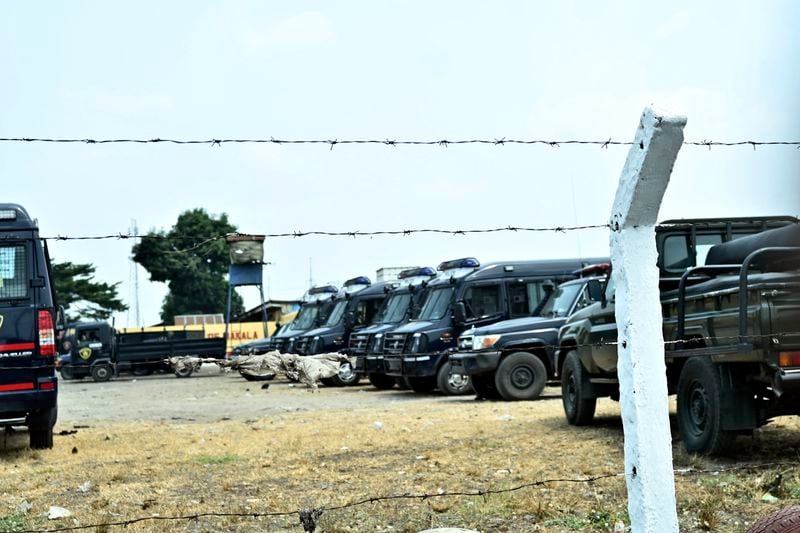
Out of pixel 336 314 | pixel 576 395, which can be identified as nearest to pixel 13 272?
pixel 576 395

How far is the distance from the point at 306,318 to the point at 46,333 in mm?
18087

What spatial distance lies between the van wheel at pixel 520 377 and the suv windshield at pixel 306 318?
38.0ft

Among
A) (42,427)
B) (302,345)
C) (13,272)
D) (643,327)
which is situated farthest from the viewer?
(302,345)

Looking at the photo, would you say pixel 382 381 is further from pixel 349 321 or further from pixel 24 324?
pixel 24 324

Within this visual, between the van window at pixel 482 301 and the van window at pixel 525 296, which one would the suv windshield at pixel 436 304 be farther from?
the van window at pixel 525 296

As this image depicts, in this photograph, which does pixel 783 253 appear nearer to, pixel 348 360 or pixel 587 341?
pixel 587 341

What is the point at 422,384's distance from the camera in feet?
62.8

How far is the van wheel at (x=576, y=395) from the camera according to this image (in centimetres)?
1088

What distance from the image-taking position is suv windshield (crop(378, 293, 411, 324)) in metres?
21.4

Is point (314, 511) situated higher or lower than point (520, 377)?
lower

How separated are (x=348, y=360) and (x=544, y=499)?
54.5 ft

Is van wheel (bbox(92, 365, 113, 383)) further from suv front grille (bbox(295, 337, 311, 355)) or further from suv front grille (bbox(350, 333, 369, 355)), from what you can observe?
suv front grille (bbox(350, 333, 369, 355))

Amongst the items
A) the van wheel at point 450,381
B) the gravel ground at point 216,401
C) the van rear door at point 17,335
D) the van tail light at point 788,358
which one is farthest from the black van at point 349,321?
the van tail light at point 788,358

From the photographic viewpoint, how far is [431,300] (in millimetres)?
19234
